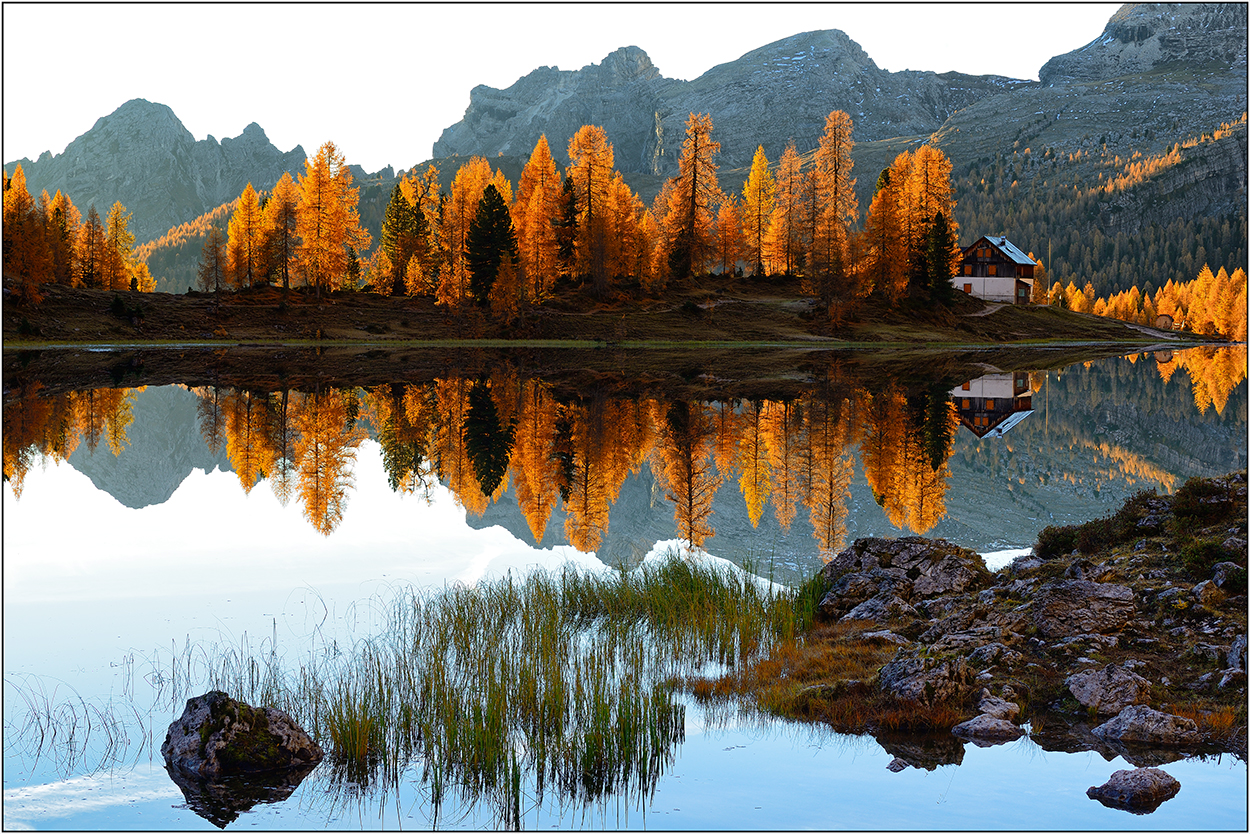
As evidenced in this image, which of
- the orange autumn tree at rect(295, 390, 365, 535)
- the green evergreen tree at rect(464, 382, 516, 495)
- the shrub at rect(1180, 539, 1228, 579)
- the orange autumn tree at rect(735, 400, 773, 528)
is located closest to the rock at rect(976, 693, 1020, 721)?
the shrub at rect(1180, 539, 1228, 579)

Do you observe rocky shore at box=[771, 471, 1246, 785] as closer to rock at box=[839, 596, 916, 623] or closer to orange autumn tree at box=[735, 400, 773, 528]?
rock at box=[839, 596, 916, 623]

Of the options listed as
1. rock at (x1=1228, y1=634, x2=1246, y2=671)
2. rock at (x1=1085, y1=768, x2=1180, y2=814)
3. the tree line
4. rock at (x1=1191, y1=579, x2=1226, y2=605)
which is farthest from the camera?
the tree line

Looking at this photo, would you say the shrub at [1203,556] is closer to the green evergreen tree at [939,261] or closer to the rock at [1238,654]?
the rock at [1238,654]

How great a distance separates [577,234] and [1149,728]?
267 ft

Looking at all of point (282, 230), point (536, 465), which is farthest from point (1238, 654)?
point (282, 230)

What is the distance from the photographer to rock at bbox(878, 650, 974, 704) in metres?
9.36

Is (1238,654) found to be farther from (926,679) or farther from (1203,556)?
(926,679)

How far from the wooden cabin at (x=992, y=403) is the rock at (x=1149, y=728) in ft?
75.2

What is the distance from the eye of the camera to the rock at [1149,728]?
8445 mm

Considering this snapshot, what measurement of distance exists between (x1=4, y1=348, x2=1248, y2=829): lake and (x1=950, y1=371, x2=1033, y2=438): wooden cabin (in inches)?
11.2

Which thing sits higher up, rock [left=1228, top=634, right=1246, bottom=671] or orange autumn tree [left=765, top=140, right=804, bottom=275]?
orange autumn tree [left=765, top=140, right=804, bottom=275]

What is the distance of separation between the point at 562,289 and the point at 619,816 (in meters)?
77.5

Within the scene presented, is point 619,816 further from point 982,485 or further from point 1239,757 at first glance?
point 982,485

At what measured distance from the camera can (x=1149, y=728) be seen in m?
8.55
